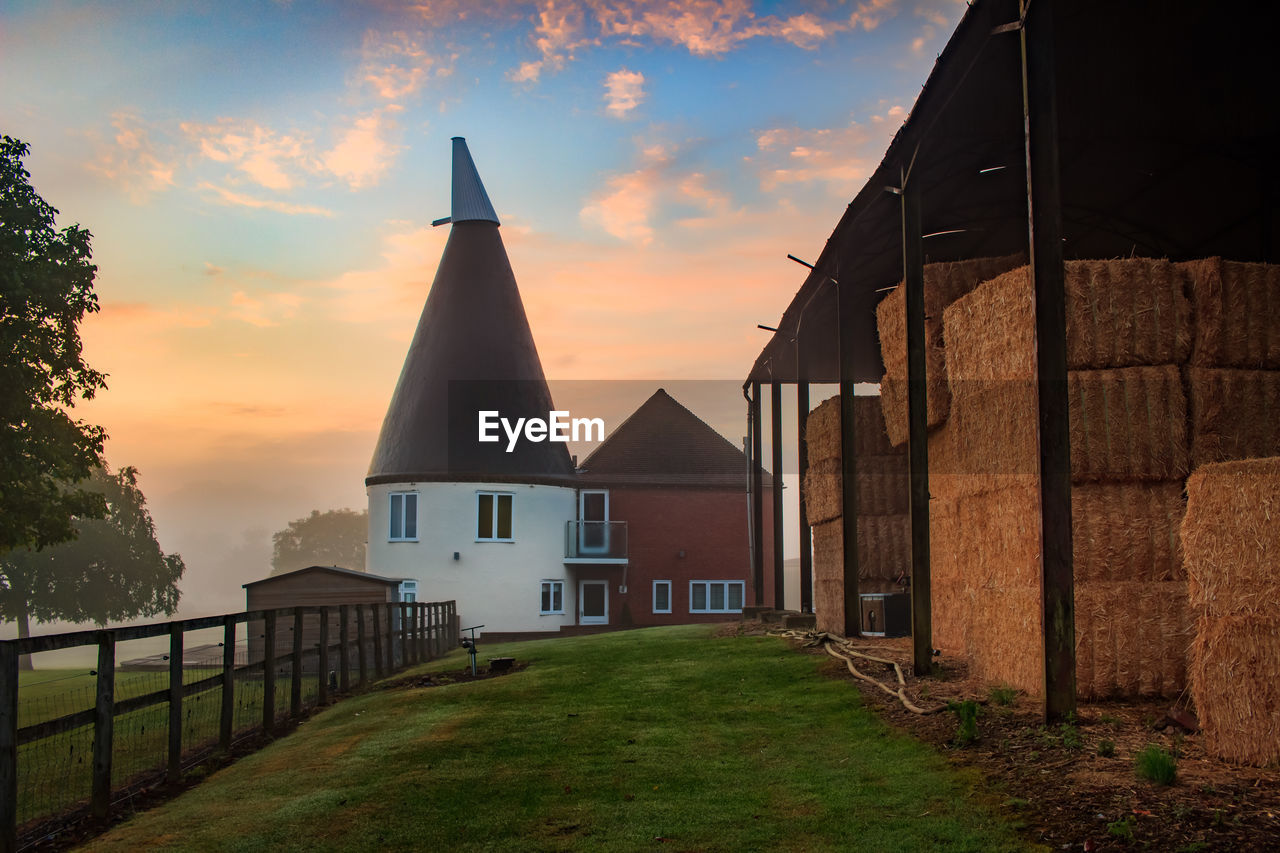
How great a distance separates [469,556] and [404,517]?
9.08 ft

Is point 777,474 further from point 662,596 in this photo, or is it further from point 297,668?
point 662,596

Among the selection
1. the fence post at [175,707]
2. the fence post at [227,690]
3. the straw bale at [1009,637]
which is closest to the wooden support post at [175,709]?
the fence post at [175,707]

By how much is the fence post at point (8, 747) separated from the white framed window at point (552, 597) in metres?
32.0

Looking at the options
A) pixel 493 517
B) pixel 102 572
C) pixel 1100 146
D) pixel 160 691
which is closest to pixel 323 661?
pixel 160 691

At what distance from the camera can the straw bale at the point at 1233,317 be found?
10.1m

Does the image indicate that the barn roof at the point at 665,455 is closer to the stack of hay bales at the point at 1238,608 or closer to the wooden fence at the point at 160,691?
the wooden fence at the point at 160,691

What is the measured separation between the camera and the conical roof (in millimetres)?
38625

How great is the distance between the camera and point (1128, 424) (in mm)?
9875

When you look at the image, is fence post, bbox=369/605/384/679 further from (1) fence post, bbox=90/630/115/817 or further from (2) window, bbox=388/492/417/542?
(2) window, bbox=388/492/417/542

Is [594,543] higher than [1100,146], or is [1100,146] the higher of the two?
[1100,146]

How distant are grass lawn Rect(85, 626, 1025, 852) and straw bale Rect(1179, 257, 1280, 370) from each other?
187 inches

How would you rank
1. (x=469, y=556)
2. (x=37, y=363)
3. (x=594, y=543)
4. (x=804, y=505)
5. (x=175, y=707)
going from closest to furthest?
(x=175, y=707)
(x=804, y=505)
(x=37, y=363)
(x=469, y=556)
(x=594, y=543)

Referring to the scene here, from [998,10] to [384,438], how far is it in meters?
33.3

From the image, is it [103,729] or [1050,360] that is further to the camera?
[1050,360]
